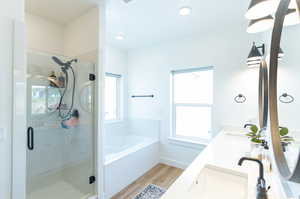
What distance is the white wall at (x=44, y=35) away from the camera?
2090 millimetres

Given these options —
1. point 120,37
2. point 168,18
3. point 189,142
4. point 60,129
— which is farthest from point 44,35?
point 189,142

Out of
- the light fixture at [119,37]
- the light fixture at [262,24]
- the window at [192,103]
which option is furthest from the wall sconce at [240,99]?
the light fixture at [119,37]

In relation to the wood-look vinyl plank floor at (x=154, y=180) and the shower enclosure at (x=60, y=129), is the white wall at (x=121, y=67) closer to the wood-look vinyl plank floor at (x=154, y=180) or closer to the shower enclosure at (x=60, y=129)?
the shower enclosure at (x=60, y=129)

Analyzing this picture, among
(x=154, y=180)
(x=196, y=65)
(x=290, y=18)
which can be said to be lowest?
(x=154, y=180)

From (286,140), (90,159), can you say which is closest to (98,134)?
(90,159)

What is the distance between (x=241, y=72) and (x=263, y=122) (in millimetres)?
1112

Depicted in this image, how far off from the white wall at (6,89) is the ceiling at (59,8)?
34.1 inches

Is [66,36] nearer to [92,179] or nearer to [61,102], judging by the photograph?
[61,102]

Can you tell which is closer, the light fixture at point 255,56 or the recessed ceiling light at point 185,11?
the light fixture at point 255,56

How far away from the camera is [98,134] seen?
1866 millimetres

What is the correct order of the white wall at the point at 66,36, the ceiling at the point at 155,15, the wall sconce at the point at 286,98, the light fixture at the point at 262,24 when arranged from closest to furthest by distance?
the wall sconce at the point at 286,98
the light fixture at the point at 262,24
the ceiling at the point at 155,15
the white wall at the point at 66,36

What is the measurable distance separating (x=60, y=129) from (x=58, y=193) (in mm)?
897

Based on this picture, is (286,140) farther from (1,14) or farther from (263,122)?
(1,14)

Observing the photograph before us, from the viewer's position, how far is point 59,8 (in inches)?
76.9
